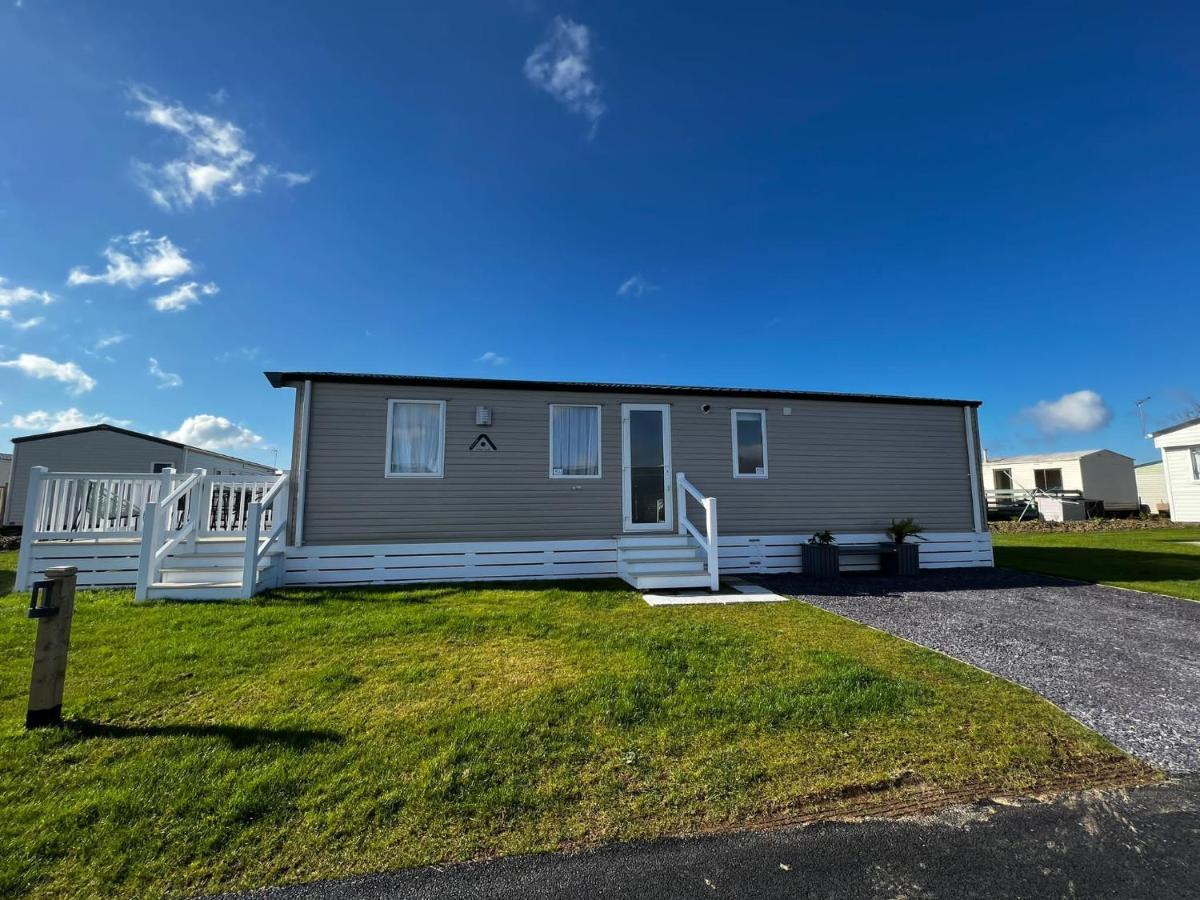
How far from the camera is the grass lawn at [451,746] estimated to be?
2.12 metres

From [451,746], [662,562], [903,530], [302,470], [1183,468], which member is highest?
[1183,468]

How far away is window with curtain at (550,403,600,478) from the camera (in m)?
8.71

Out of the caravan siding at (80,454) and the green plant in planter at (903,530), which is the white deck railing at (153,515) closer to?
the green plant in planter at (903,530)

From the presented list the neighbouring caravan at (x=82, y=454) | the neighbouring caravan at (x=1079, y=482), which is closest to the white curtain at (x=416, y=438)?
the neighbouring caravan at (x=82, y=454)

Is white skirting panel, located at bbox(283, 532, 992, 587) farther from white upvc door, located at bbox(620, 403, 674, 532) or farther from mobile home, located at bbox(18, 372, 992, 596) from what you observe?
white upvc door, located at bbox(620, 403, 674, 532)

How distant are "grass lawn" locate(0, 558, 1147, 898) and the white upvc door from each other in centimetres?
397

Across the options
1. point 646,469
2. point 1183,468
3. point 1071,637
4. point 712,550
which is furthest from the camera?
Answer: point 1183,468

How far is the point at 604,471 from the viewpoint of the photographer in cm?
877

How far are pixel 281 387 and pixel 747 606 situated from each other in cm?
795

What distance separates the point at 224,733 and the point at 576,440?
637 cm

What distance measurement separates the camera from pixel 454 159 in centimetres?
970

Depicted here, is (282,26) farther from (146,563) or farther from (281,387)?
(146,563)

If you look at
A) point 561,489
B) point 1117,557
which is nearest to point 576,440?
point 561,489

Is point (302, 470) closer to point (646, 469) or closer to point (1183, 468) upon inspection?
point (646, 469)
